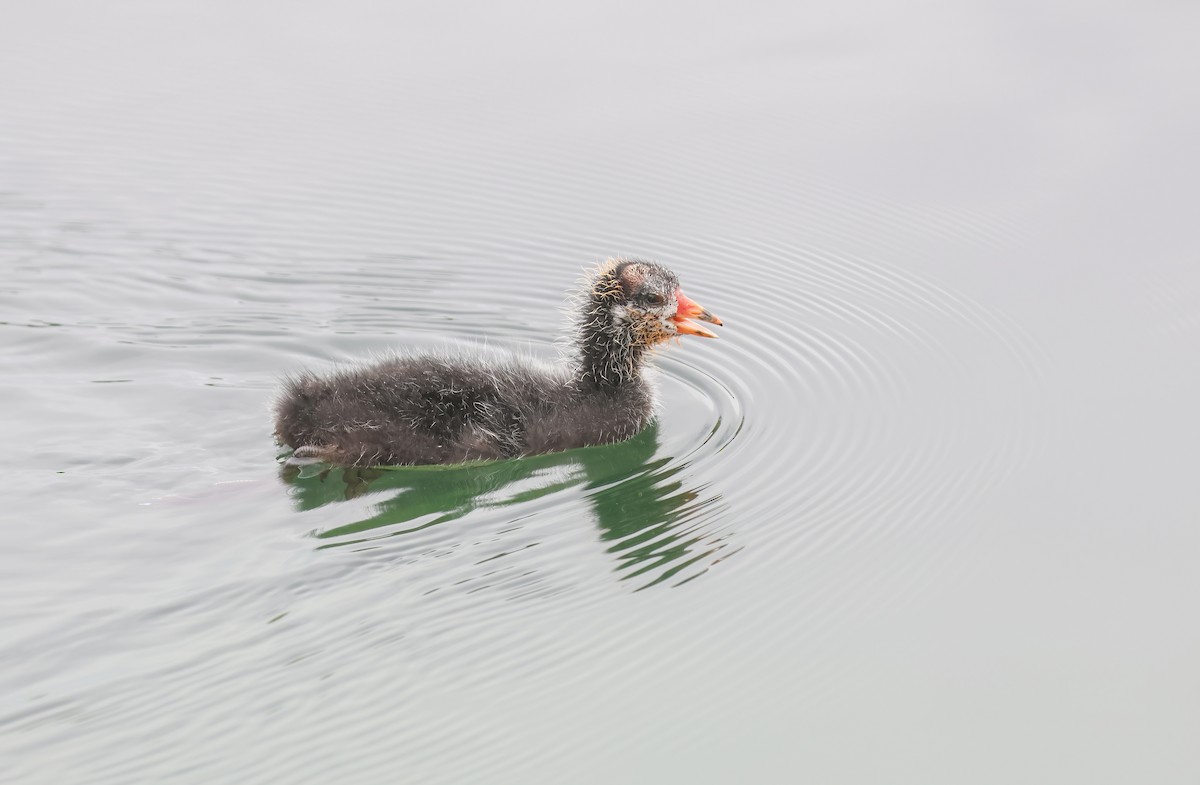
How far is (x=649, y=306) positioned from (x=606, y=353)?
33 centimetres

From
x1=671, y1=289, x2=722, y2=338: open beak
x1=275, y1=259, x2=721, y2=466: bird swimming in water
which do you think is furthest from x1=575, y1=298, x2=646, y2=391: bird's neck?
x1=671, y1=289, x2=722, y2=338: open beak

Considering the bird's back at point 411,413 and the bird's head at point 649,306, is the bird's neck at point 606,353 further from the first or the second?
the bird's back at point 411,413

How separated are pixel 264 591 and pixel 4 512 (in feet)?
4.53

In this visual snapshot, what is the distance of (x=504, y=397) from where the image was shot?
22.6 ft

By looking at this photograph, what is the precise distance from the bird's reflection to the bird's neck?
34 centimetres

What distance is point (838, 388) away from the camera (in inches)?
288

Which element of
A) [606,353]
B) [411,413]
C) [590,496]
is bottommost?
[590,496]

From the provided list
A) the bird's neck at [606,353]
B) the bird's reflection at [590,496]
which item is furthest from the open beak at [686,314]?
the bird's reflection at [590,496]

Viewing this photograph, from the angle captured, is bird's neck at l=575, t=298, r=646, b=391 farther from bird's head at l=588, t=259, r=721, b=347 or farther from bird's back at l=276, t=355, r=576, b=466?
bird's back at l=276, t=355, r=576, b=466

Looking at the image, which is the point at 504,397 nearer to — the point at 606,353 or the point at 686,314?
the point at 606,353

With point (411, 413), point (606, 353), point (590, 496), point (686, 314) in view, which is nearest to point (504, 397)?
point (411, 413)

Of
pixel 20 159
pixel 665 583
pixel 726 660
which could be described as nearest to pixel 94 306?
pixel 20 159

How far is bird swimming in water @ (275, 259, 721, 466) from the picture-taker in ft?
21.7

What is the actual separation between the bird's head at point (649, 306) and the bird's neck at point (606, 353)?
1 centimetres
